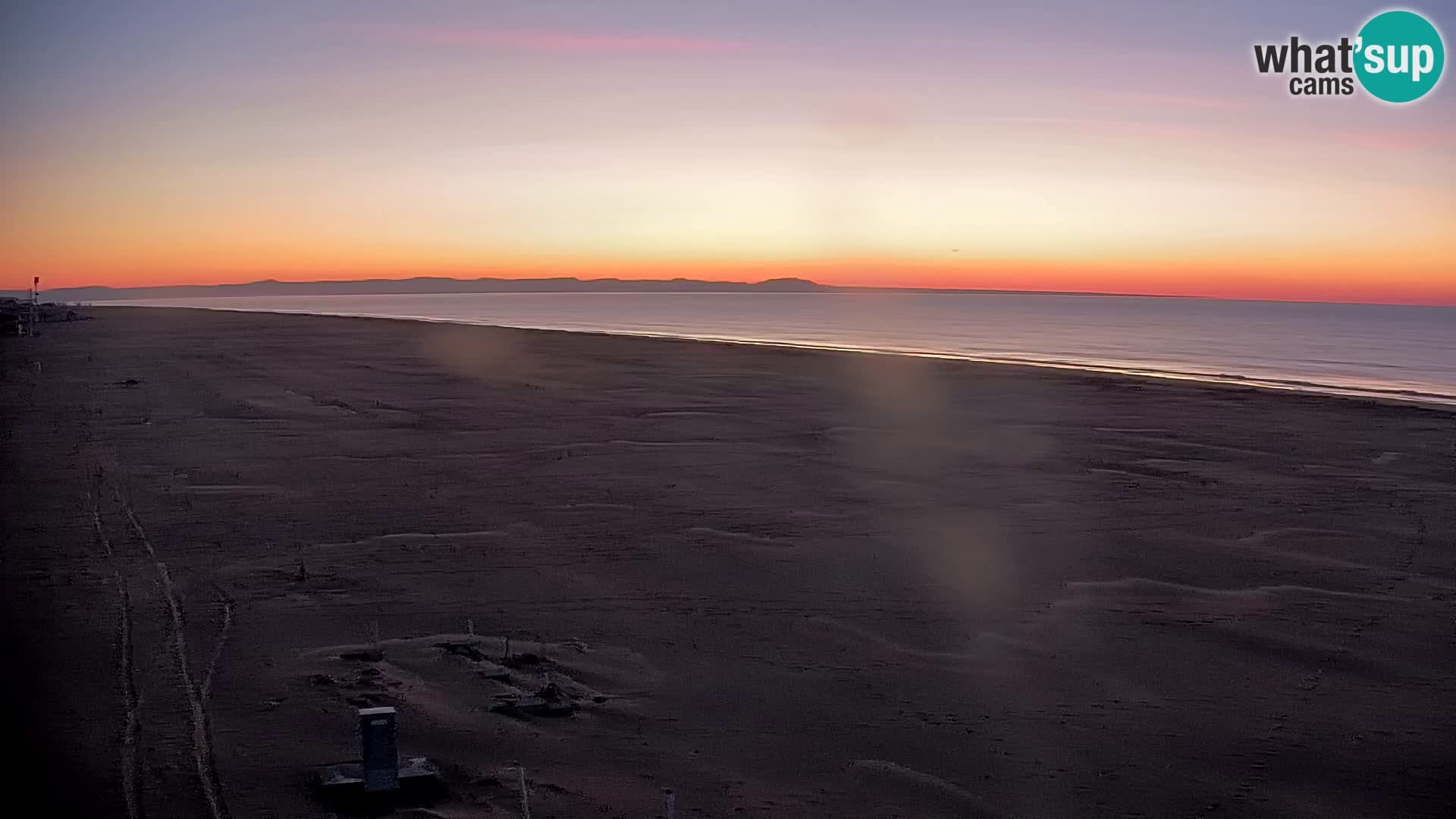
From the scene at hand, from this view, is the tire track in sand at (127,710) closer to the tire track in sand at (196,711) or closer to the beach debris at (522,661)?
the tire track in sand at (196,711)

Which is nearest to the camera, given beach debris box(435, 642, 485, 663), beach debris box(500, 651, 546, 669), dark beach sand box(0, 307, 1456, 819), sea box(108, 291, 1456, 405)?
dark beach sand box(0, 307, 1456, 819)

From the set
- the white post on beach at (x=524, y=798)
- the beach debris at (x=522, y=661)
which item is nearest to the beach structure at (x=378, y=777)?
the white post on beach at (x=524, y=798)

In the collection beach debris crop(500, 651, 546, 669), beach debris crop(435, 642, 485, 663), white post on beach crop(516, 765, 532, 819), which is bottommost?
white post on beach crop(516, 765, 532, 819)

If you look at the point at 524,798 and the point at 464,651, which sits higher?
the point at 464,651

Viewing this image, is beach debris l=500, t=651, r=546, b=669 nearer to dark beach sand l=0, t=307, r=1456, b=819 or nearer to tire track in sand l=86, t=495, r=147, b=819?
dark beach sand l=0, t=307, r=1456, b=819

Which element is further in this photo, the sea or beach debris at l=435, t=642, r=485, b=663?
the sea

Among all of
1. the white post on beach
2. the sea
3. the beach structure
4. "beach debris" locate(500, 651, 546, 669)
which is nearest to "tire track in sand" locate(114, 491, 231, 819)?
the beach structure

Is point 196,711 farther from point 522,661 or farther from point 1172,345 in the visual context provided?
point 1172,345

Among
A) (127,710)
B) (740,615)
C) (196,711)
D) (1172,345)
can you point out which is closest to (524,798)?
(196,711)
